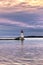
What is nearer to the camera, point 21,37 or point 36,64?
point 36,64

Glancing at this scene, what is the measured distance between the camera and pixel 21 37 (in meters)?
21.2

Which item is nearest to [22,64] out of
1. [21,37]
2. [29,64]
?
→ [29,64]

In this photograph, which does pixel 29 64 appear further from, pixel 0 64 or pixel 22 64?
pixel 0 64

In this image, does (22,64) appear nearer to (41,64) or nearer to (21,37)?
(41,64)

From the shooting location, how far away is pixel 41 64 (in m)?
4.75

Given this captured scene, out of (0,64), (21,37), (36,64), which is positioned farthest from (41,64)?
(21,37)

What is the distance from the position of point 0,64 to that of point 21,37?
16534 mm

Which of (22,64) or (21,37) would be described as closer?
(22,64)

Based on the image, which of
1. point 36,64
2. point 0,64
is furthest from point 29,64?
point 0,64

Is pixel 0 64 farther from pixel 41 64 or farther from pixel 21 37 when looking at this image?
pixel 21 37

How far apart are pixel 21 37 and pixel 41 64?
53.9 ft

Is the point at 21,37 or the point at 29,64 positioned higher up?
the point at 21,37

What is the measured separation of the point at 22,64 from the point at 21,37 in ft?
54.3

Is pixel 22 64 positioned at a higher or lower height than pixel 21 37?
lower
